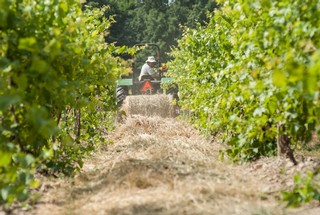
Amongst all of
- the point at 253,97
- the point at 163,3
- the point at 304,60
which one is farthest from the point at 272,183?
the point at 163,3

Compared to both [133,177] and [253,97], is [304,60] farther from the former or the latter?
[133,177]

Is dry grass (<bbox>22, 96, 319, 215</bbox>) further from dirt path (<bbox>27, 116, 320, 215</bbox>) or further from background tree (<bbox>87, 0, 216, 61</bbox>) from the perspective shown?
background tree (<bbox>87, 0, 216, 61</bbox>)

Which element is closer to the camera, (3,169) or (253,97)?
(3,169)

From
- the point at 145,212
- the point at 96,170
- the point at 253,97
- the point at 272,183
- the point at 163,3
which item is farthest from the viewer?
the point at 163,3

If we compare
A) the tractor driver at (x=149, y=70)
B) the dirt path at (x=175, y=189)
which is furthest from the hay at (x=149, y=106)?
the dirt path at (x=175, y=189)

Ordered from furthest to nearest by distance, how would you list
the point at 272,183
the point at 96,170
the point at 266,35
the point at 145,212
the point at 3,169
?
the point at 96,170
the point at 272,183
the point at 266,35
the point at 3,169
the point at 145,212

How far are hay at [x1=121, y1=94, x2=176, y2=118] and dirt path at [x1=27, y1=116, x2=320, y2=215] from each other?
8088 millimetres

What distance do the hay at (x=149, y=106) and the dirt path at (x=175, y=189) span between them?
318 inches

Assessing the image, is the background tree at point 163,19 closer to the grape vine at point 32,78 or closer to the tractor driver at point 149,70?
the tractor driver at point 149,70

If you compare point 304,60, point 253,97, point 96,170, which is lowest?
point 96,170

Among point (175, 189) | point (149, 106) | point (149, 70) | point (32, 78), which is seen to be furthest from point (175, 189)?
point (149, 70)

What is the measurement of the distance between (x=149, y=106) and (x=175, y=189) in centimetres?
1024

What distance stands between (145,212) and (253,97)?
1784 millimetres

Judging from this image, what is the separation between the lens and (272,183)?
4512 millimetres
